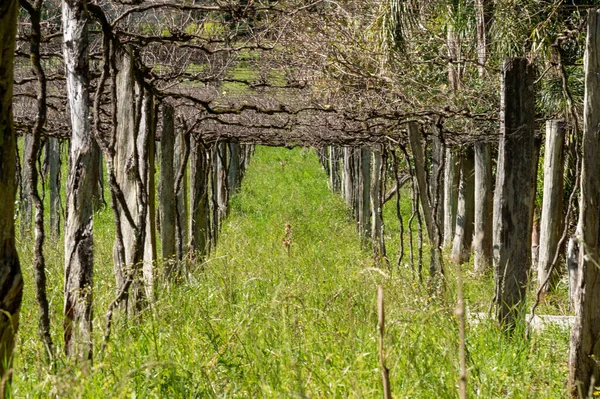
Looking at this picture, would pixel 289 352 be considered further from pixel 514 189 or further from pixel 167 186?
pixel 167 186

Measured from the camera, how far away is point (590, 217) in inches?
168

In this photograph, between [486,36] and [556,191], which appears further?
[486,36]

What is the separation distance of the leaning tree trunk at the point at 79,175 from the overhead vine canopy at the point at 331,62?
25.0 inches

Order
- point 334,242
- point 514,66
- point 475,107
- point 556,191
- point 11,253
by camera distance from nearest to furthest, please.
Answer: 1. point 11,253
2. point 514,66
3. point 556,191
4. point 475,107
5. point 334,242

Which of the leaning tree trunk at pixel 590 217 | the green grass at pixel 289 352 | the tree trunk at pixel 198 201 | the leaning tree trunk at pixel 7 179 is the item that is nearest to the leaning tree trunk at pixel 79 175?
the green grass at pixel 289 352

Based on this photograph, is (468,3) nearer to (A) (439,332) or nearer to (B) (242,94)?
(B) (242,94)

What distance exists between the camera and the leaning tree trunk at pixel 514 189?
5512 millimetres

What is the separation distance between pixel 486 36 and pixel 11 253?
30.5ft

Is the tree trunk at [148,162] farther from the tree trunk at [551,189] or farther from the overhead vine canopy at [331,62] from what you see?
the tree trunk at [551,189]

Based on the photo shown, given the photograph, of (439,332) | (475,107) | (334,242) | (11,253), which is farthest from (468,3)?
(11,253)

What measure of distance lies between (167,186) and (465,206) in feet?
27.8

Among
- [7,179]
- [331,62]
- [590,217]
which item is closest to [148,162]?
[331,62]

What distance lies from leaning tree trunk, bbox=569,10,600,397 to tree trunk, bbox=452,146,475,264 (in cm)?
1108

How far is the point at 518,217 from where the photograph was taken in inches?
220
